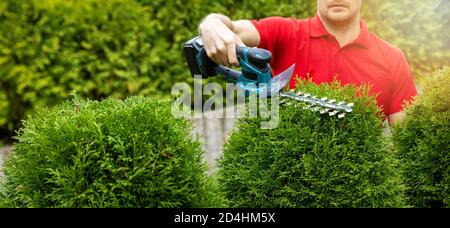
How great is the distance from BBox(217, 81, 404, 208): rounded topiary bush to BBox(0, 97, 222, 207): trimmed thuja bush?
0.22m

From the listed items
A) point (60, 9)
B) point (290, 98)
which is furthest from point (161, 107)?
point (60, 9)

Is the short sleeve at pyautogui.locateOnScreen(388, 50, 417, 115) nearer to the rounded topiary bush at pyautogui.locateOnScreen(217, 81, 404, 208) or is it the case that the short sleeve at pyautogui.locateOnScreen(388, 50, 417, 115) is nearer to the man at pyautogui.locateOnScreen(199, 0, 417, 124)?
the man at pyautogui.locateOnScreen(199, 0, 417, 124)

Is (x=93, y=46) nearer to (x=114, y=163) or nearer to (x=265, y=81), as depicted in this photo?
(x=265, y=81)

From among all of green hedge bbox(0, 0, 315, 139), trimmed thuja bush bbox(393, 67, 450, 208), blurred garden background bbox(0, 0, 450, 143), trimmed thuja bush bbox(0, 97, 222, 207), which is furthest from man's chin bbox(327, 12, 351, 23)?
green hedge bbox(0, 0, 315, 139)

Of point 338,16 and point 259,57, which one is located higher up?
point 338,16

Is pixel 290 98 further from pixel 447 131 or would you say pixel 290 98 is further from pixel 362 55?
pixel 362 55

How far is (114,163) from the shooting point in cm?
241

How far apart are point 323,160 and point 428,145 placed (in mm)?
604

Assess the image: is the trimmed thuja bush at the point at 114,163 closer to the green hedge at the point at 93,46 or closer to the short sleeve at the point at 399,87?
the short sleeve at the point at 399,87

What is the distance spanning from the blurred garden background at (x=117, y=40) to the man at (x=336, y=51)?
1965mm

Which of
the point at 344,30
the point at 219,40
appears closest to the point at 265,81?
the point at 219,40

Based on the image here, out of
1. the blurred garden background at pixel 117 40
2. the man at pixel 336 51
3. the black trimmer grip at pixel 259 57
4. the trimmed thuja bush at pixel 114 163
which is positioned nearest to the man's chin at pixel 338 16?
the man at pixel 336 51

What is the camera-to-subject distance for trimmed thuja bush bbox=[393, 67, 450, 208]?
293 cm

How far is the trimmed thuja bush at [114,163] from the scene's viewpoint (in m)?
2.39
